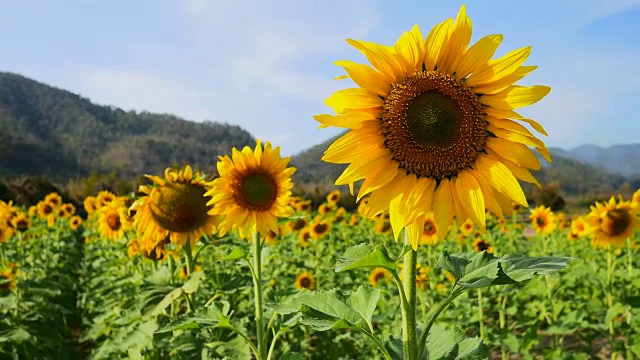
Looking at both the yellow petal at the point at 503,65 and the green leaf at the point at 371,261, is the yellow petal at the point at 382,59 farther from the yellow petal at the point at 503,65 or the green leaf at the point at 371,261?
the green leaf at the point at 371,261

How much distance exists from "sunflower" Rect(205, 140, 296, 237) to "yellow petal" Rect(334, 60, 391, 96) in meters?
1.85

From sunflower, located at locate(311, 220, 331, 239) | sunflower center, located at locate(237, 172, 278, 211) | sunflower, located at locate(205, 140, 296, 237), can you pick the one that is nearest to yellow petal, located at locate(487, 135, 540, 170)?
sunflower, located at locate(205, 140, 296, 237)

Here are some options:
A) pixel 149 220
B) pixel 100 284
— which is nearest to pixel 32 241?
pixel 100 284

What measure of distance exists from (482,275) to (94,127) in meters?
137

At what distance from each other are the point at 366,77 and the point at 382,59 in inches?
3.0

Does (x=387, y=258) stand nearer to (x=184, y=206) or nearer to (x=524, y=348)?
(x=184, y=206)

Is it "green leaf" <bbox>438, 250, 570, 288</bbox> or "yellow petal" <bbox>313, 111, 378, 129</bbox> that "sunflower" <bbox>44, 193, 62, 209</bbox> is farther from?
"green leaf" <bbox>438, 250, 570, 288</bbox>

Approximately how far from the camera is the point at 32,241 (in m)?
10.2

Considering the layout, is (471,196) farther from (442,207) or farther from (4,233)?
(4,233)

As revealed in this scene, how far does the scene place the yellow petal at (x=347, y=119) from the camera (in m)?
1.66

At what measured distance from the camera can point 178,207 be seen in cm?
390

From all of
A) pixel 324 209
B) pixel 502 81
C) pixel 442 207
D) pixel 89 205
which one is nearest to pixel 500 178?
pixel 442 207

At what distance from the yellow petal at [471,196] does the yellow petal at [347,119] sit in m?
0.36

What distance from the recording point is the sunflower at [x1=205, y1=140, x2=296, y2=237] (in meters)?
3.56
